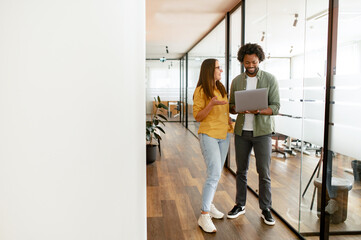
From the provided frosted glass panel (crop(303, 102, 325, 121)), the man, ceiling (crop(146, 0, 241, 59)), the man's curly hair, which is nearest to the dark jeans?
the man

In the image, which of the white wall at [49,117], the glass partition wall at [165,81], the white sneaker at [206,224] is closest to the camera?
the white wall at [49,117]

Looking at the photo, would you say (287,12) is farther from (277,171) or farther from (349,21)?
(277,171)

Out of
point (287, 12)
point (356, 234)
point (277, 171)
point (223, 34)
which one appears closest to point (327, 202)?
point (356, 234)

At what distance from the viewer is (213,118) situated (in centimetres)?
250

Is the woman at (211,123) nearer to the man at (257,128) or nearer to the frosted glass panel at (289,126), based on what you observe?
the man at (257,128)

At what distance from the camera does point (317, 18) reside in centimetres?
228

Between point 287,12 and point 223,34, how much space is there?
8.70ft

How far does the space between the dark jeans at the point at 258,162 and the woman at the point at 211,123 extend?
0.22 m

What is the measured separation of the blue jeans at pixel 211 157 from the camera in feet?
8.19

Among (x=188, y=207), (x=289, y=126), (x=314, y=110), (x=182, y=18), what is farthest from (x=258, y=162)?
(x=182, y=18)

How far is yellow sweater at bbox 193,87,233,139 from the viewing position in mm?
2486

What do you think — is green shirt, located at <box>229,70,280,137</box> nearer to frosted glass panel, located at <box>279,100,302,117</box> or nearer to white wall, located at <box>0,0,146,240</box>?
frosted glass panel, located at <box>279,100,302,117</box>

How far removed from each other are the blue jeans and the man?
0.72ft

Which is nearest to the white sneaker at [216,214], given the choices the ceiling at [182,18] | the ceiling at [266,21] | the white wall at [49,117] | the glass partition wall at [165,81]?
the ceiling at [266,21]
